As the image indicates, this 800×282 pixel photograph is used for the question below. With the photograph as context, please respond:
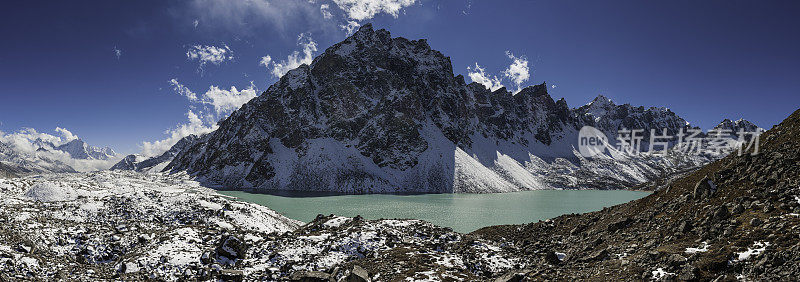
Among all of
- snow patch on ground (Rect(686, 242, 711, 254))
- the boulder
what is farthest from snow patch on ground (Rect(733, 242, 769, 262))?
the boulder

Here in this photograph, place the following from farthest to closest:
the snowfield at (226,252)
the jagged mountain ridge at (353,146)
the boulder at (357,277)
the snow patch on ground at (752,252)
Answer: the jagged mountain ridge at (353,146)
the snowfield at (226,252)
the boulder at (357,277)
the snow patch on ground at (752,252)

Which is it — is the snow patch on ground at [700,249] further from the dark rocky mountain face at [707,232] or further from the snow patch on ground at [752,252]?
the snow patch on ground at [752,252]

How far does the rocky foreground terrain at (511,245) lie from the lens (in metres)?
11.8

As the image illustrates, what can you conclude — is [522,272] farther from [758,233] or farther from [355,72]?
[355,72]

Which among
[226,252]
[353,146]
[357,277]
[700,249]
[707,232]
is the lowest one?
[226,252]

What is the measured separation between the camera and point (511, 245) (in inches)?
991

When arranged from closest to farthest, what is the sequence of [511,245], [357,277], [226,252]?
[357,277], [226,252], [511,245]

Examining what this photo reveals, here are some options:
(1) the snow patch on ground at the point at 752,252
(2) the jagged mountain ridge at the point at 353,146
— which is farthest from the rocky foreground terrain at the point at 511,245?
(2) the jagged mountain ridge at the point at 353,146

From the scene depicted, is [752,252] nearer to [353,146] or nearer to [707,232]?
[707,232]

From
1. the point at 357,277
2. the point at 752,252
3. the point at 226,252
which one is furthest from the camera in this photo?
the point at 226,252

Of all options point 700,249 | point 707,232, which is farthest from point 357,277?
point 707,232

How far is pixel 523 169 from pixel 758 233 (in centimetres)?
19227

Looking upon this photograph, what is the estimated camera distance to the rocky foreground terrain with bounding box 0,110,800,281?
38.6 ft

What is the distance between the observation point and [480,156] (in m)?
185
